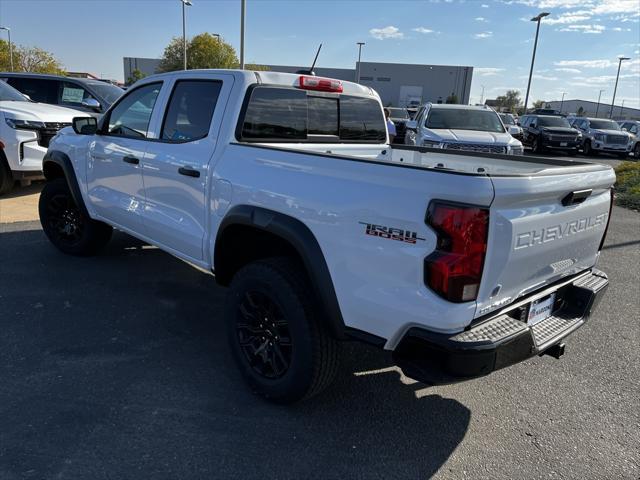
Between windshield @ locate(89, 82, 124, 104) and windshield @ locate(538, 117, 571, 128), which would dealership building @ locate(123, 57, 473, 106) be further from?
windshield @ locate(89, 82, 124, 104)

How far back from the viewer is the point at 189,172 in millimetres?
3549

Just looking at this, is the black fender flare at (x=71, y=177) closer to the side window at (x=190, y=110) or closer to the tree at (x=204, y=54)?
the side window at (x=190, y=110)

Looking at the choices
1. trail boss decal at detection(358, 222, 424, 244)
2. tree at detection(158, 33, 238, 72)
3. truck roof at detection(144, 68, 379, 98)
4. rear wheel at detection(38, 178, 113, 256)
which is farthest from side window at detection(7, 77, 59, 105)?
tree at detection(158, 33, 238, 72)

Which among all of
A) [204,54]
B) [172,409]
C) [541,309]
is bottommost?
[172,409]

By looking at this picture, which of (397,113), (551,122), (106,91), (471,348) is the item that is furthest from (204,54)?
(471,348)

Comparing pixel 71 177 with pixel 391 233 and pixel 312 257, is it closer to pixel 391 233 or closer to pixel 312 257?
pixel 312 257

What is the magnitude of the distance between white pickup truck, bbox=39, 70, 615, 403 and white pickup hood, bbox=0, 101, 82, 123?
427cm

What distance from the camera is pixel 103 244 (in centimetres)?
559

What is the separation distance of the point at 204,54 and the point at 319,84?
54.4 meters

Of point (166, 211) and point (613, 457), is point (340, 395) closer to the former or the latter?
point (613, 457)

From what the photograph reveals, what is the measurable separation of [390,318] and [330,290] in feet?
1.18

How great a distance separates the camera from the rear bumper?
2.23 metres

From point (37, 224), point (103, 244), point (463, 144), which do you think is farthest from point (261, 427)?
point (463, 144)

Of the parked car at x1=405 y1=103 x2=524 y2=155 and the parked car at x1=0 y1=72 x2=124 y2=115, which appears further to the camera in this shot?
the parked car at x1=0 y1=72 x2=124 y2=115
